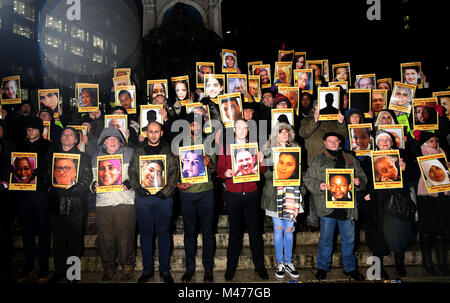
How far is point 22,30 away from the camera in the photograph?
1489 inches

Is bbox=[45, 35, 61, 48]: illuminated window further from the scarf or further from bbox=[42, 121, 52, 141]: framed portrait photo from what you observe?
the scarf

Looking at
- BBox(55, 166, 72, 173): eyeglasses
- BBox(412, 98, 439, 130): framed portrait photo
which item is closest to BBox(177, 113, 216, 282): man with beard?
BBox(55, 166, 72, 173): eyeglasses

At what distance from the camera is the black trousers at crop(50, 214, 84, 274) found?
3.95 meters

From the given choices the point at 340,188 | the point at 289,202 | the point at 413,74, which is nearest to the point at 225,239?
the point at 289,202

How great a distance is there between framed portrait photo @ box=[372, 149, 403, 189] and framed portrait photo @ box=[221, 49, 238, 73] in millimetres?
3791

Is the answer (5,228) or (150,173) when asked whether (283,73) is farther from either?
(5,228)

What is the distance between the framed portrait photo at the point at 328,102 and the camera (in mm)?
4293

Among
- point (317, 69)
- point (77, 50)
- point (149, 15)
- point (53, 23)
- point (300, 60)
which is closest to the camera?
point (317, 69)

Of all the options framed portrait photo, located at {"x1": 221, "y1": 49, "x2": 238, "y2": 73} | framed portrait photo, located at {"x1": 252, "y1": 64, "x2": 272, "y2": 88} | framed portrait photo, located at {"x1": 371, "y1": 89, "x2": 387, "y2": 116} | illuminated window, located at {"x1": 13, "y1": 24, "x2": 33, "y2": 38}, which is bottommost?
framed portrait photo, located at {"x1": 371, "y1": 89, "x2": 387, "y2": 116}

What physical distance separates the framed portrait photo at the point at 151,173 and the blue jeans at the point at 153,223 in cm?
20

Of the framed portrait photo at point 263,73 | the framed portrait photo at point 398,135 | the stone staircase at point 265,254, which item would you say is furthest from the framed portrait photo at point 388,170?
the framed portrait photo at point 263,73

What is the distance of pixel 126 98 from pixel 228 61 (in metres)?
2.59

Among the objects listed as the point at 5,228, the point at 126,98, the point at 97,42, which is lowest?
the point at 5,228

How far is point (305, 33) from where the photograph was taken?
11.1 metres
